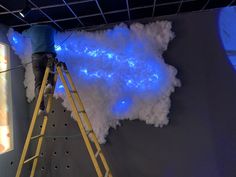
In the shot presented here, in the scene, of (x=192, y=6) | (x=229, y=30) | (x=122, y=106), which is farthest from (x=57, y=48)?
(x=229, y=30)

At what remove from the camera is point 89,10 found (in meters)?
2.48

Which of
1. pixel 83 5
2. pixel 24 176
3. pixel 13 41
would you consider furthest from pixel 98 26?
pixel 24 176

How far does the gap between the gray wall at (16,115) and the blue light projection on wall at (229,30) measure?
88.5 inches

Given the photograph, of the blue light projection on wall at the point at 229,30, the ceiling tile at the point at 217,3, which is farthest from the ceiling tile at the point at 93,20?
the blue light projection on wall at the point at 229,30

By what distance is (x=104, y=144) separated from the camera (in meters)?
2.81

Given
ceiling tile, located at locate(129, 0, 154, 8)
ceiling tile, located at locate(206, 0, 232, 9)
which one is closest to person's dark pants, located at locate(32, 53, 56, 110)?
ceiling tile, located at locate(129, 0, 154, 8)

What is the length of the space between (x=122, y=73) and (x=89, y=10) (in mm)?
726

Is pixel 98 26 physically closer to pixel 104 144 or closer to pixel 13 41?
pixel 13 41

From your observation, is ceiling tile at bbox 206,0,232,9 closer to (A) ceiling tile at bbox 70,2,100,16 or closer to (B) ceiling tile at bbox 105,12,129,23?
(B) ceiling tile at bbox 105,12,129,23

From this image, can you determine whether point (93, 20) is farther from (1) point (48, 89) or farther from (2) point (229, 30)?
(2) point (229, 30)

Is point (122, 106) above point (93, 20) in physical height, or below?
below

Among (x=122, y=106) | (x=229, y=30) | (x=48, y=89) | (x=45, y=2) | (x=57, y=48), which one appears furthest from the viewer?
(x=57, y=48)

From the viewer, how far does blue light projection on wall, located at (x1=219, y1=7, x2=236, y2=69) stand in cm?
261

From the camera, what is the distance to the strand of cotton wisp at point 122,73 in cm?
265
